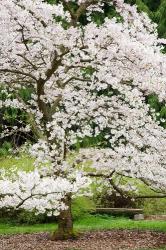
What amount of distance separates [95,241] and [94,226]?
309cm

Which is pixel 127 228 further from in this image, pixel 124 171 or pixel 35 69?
pixel 35 69

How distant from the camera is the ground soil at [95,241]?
11539mm

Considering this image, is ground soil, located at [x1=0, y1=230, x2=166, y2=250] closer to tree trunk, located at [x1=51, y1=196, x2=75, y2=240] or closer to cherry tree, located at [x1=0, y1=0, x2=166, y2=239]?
tree trunk, located at [x1=51, y1=196, x2=75, y2=240]

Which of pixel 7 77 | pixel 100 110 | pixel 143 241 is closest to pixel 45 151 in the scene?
pixel 100 110

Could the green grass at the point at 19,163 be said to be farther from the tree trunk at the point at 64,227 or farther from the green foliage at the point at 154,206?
the tree trunk at the point at 64,227

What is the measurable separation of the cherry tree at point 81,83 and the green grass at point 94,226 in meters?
2.11

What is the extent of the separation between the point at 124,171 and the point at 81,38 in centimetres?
318

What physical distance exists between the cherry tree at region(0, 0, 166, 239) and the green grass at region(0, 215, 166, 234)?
2114 mm

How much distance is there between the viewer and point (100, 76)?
10.2 meters

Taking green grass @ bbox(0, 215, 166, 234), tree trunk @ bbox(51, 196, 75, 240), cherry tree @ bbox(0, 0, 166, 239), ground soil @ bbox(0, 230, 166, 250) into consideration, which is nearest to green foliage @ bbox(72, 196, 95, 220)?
green grass @ bbox(0, 215, 166, 234)

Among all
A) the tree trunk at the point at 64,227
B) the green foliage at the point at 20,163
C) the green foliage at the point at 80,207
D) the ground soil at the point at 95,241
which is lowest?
the ground soil at the point at 95,241

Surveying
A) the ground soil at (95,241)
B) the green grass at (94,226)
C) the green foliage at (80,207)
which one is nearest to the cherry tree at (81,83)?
the ground soil at (95,241)

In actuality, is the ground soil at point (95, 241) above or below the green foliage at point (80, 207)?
below

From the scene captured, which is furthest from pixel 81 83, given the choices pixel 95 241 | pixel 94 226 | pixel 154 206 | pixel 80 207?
pixel 154 206
